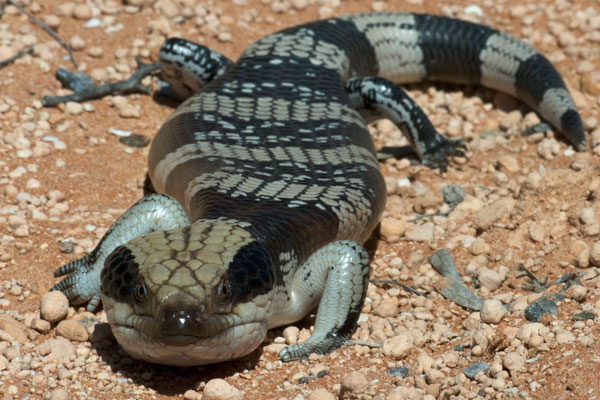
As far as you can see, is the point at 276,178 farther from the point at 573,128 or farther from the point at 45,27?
the point at 45,27

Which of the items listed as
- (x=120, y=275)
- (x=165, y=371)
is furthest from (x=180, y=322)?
(x=165, y=371)

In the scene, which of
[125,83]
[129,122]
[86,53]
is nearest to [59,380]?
[129,122]

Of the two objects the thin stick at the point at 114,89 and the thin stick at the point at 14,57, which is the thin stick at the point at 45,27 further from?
the thin stick at the point at 114,89

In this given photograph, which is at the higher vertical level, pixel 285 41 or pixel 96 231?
pixel 285 41

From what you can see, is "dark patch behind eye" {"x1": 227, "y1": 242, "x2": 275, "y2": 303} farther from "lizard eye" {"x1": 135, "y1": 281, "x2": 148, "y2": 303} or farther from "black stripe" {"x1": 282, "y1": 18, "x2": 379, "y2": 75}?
"black stripe" {"x1": 282, "y1": 18, "x2": 379, "y2": 75}

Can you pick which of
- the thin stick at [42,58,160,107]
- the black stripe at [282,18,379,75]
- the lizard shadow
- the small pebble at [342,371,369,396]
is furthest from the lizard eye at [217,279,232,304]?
the black stripe at [282,18,379,75]

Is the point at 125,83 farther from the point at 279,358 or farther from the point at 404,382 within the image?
the point at 404,382
